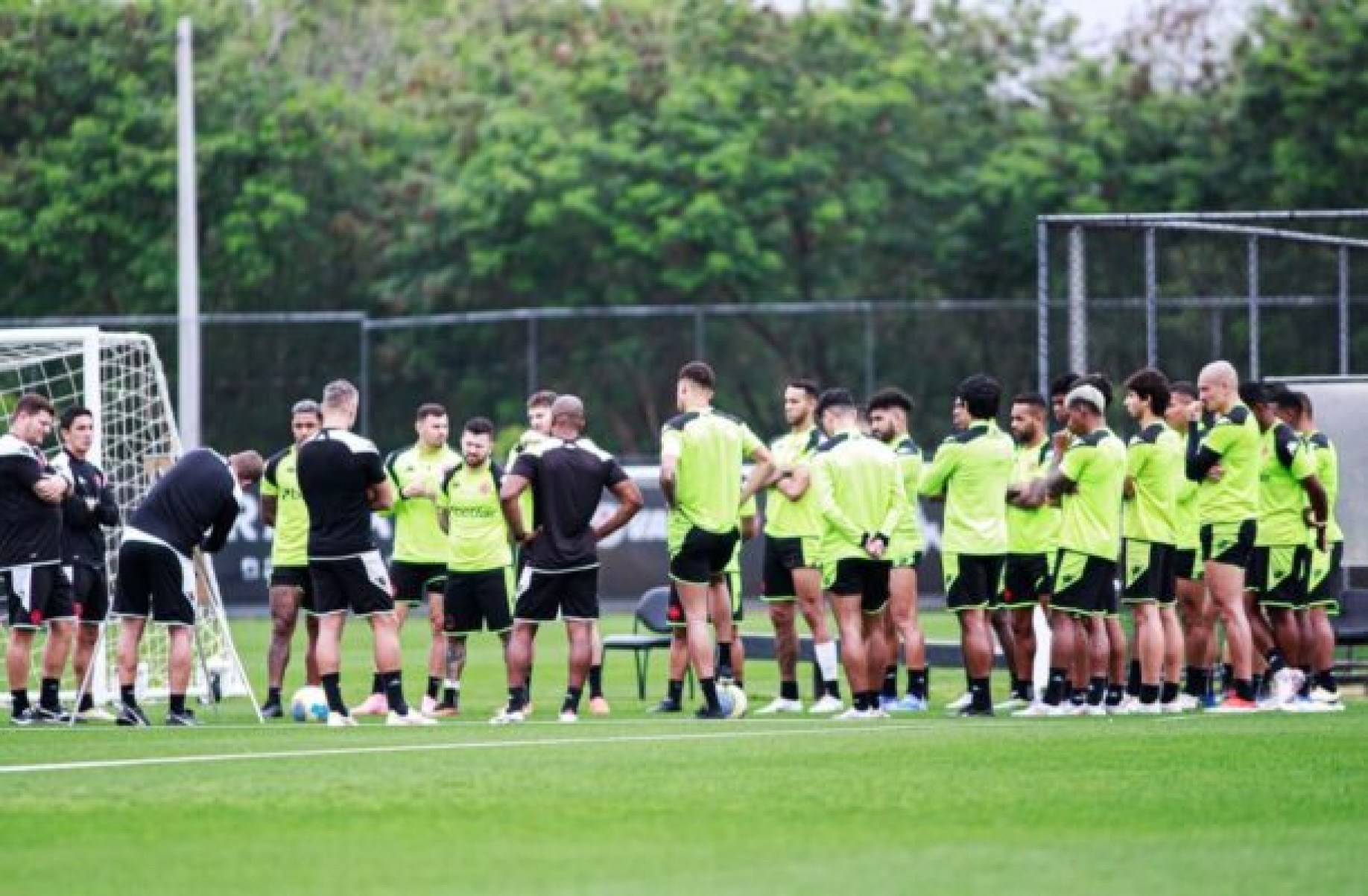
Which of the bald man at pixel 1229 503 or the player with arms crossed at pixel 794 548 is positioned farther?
the player with arms crossed at pixel 794 548

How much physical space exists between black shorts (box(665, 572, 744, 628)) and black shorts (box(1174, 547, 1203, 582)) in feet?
10.4

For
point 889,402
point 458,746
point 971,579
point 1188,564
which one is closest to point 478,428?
point 889,402

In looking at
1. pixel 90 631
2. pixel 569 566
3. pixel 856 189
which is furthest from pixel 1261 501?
pixel 856 189

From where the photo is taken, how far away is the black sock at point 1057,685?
1842 cm

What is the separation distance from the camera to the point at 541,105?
1937 inches

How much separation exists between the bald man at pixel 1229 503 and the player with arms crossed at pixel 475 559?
489cm

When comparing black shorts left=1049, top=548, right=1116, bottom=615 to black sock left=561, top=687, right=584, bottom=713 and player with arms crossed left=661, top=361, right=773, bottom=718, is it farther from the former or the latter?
black sock left=561, top=687, right=584, bottom=713

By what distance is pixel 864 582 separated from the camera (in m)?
19.0

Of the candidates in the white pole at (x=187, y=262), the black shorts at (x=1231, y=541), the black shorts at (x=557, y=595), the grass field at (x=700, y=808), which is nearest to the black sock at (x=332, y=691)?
the grass field at (x=700, y=808)

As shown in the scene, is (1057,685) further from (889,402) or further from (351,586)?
(351,586)

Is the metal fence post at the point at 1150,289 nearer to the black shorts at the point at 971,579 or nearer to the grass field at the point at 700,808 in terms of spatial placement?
the black shorts at the point at 971,579

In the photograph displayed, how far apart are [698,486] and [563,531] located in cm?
96

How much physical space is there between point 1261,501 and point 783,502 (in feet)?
11.2

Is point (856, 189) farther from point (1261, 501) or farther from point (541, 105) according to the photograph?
point (1261, 501)
